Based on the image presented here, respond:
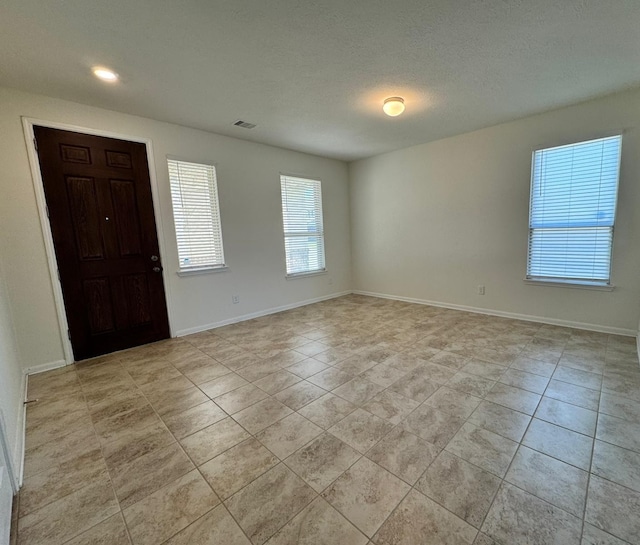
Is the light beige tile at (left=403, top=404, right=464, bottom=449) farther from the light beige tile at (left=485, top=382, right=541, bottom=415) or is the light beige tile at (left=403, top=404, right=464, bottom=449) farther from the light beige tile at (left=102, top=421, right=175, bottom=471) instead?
the light beige tile at (left=102, top=421, right=175, bottom=471)

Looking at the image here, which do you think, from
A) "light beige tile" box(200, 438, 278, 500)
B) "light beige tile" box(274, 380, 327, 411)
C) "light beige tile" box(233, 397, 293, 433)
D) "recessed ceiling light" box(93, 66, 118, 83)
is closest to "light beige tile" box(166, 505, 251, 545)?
"light beige tile" box(200, 438, 278, 500)

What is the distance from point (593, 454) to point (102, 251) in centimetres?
443

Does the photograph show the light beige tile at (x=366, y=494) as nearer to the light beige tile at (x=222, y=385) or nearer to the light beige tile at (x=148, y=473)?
the light beige tile at (x=148, y=473)

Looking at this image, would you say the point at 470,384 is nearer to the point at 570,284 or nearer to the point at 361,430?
the point at 361,430

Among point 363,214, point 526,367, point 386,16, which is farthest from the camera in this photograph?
point 363,214

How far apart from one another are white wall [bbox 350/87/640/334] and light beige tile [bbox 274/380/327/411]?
3.16 m

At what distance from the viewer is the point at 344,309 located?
4871 millimetres

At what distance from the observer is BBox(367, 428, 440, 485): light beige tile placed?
153cm

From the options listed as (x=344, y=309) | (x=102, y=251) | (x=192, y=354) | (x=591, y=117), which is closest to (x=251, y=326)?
(x=192, y=354)

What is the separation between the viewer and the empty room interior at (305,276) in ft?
4.67

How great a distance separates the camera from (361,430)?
1859 mm

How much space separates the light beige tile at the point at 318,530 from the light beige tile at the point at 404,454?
388 mm

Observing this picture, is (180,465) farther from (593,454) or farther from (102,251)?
(102,251)

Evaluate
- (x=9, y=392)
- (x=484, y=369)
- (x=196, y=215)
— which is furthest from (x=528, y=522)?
(x=196, y=215)
